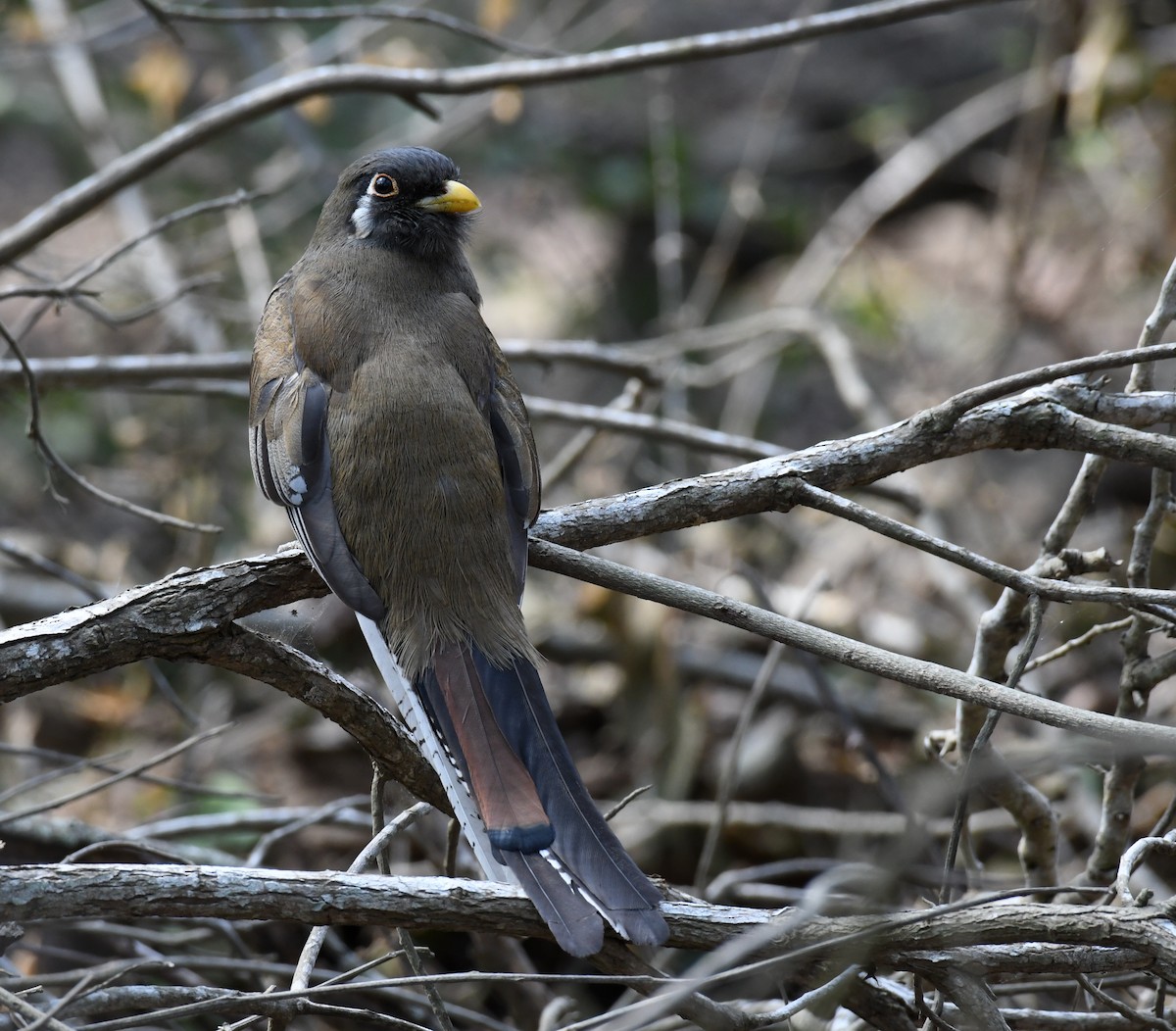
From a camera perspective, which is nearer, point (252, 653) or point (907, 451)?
point (252, 653)

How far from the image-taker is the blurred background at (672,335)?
17.0 ft

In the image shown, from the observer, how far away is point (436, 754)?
8.87ft

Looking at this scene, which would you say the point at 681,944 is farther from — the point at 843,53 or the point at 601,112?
the point at 843,53

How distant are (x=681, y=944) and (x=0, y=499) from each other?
696 cm

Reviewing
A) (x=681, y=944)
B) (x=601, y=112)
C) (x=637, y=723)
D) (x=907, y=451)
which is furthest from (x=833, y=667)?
(x=601, y=112)

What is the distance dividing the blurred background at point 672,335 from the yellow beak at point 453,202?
2.09 feet

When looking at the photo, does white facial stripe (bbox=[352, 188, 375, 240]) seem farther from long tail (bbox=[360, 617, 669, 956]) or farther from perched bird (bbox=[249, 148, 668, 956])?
long tail (bbox=[360, 617, 669, 956])

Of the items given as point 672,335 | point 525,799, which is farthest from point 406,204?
point 672,335

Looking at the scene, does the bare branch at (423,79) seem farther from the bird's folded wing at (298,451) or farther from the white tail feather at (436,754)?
the white tail feather at (436,754)

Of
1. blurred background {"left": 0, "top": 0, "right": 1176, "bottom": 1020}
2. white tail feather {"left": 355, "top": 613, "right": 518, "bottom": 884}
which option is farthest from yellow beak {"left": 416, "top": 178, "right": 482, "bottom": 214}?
white tail feather {"left": 355, "top": 613, "right": 518, "bottom": 884}

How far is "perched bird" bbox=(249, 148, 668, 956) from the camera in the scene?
2.45 m

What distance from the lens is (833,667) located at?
21.0 feet

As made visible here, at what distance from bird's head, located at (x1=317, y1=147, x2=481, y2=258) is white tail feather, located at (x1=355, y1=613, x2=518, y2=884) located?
1278mm

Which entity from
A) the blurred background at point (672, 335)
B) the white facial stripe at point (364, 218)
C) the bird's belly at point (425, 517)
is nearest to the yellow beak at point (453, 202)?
the white facial stripe at point (364, 218)
